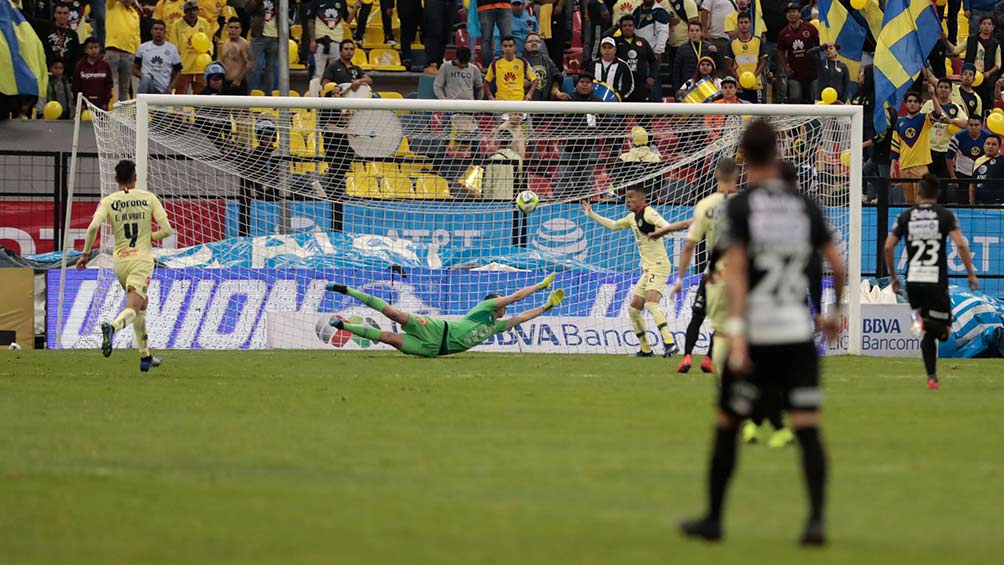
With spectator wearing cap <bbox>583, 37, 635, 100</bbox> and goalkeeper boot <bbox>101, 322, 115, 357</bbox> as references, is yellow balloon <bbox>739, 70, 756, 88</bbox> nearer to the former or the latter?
spectator wearing cap <bbox>583, 37, 635, 100</bbox>

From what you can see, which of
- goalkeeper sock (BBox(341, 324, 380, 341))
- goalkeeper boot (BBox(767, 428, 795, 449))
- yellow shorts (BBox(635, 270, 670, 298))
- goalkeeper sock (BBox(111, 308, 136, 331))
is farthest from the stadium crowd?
goalkeeper boot (BBox(767, 428, 795, 449))

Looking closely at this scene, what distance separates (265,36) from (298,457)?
19317mm

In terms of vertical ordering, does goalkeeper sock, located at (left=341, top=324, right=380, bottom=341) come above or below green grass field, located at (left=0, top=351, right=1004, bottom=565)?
above

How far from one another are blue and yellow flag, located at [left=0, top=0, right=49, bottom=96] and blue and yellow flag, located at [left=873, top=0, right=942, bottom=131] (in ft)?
48.4

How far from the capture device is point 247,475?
8.77 meters

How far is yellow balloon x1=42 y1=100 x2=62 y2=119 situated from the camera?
1088 inches

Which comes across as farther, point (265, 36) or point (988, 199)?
point (265, 36)

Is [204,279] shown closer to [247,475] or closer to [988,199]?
[988,199]

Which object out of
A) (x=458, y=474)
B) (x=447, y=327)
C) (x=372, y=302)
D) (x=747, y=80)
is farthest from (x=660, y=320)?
(x=458, y=474)

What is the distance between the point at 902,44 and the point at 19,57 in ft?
50.4

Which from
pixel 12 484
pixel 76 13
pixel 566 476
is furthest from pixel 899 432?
pixel 76 13

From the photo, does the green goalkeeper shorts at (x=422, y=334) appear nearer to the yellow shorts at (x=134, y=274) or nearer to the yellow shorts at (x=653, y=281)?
the yellow shorts at (x=653, y=281)

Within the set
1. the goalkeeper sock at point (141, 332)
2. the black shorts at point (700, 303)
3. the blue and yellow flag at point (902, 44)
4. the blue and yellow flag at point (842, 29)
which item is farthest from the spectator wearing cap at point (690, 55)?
the goalkeeper sock at point (141, 332)

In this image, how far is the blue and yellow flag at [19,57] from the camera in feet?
87.5
